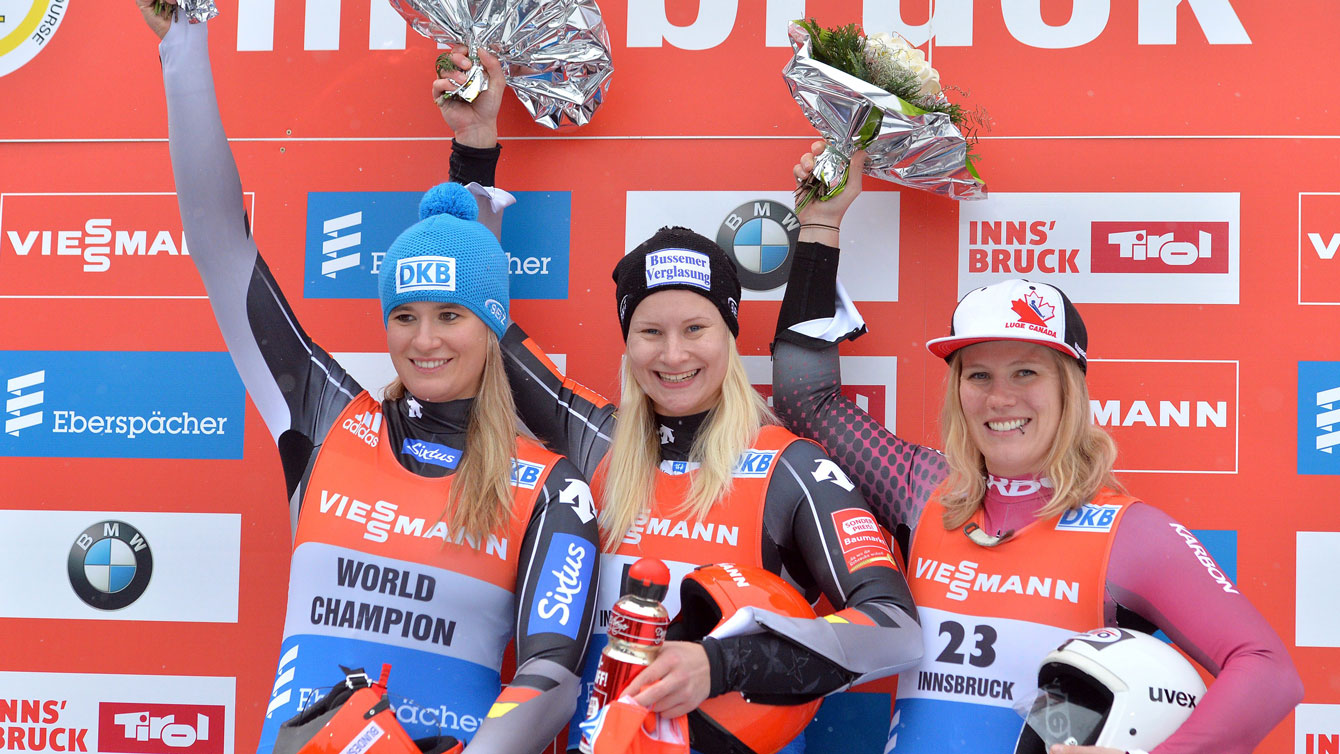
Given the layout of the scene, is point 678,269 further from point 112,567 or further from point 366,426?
point 112,567

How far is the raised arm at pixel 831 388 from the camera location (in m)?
2.37

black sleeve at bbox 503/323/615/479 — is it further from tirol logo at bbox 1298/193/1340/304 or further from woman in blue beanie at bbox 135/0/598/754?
tirol logo at bbox 1298/193/1340/304

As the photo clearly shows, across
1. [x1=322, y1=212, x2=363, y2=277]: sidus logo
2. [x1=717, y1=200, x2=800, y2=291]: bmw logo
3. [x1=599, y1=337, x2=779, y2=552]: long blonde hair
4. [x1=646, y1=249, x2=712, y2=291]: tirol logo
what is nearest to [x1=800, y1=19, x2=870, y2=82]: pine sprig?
[x1=717, y1=200, x2=800, y2=291]: bmw logo

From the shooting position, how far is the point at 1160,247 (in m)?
2.83

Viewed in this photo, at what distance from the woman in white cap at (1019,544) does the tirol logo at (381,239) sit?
4.22 feet

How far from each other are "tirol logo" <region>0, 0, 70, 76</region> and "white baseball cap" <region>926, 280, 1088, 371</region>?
2.93m

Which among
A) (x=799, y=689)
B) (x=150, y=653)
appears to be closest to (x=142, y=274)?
(x=150, y=653)

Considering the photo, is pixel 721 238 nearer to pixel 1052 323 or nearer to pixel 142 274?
pixel 1052 323

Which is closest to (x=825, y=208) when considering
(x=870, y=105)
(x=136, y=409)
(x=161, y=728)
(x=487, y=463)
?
(x=870, y=105)

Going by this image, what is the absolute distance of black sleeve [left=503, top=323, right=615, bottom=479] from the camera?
8.27 ft

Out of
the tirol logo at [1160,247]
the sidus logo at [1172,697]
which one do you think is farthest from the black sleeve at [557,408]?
the tirol logo at [1160,247]

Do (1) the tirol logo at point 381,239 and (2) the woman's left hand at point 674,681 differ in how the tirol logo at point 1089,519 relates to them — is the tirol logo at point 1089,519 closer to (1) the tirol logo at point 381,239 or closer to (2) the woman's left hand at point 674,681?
(2) the woman's left hand at point 674,681

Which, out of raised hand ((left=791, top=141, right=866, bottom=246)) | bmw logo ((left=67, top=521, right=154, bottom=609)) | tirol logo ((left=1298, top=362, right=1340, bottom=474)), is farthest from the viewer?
bmw logo ((left=67, top=521, right=154, bottom=609))

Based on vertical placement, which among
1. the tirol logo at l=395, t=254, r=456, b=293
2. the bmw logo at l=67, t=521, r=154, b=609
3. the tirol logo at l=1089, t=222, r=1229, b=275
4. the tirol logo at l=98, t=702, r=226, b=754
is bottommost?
the tirol logo at l=98, t=702, r=226, b=754
